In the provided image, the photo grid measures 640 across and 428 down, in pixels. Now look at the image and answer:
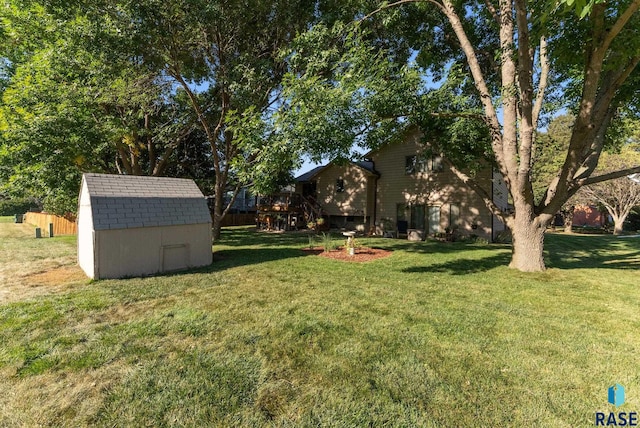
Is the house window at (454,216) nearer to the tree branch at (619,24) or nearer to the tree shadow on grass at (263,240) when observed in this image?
the tree shadow on grass at (263,240)

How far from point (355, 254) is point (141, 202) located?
23.7 ft

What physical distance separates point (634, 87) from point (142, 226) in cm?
1376

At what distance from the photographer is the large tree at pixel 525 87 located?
249 inches

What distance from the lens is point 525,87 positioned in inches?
→ 275

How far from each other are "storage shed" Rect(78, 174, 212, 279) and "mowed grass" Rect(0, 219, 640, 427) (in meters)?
0.85

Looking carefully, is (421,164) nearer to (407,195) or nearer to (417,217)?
(407,195)

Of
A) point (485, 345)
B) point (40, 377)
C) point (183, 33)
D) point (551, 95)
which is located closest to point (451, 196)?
point (551, 95)

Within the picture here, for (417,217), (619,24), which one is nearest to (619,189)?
(417,217)

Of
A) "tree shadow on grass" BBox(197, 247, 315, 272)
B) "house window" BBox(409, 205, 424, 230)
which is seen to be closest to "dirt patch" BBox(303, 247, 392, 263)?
"tree shadow on grass" BBox(197, 247, 315, 272)

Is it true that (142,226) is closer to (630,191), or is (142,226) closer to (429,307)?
(429,307)

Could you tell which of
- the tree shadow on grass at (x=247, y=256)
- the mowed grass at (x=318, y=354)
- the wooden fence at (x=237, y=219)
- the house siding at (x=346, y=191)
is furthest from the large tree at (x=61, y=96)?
the wooden fence at (x=237, y=219)

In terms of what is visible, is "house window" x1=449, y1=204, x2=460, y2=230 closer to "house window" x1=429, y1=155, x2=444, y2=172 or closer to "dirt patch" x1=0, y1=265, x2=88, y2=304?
"house window" x1=429, y1=155, x2=444, y2=172

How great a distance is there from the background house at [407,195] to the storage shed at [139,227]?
12029 mm

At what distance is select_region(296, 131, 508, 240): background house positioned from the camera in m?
15.7
